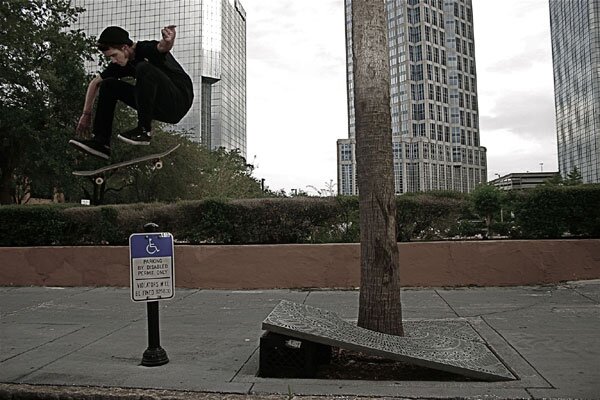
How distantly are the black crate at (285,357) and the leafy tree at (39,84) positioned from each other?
5.27 m

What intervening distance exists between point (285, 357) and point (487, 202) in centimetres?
693

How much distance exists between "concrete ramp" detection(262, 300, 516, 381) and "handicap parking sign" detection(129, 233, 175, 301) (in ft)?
3.71

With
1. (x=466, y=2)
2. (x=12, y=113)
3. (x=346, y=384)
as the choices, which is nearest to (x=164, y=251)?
(x=346, y=384)

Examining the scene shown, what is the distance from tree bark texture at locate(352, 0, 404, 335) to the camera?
5.94 metres

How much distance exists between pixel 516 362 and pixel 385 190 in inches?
85.4

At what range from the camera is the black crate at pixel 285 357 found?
207 inches

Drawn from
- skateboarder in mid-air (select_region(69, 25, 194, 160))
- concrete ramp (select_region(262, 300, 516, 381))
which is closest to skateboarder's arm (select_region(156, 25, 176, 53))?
skateboarder in mid-air (select_region(69, 25, 194, 160))

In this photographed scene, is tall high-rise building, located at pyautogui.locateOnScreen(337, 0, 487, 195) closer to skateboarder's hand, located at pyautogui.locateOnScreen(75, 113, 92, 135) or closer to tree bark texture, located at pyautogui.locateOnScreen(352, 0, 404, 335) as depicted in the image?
tree bark texture, located at pyautogui.locateOnScreen(352, 0, 404, 335)

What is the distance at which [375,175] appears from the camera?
238 inches

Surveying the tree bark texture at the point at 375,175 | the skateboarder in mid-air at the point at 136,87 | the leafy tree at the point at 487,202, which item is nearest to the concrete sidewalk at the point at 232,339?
the tree bark texture at the point at 375,175

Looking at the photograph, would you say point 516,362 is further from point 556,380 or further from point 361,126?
point 361,126

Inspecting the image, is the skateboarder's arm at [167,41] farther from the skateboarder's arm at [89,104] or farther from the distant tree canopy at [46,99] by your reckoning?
the distant tree canopy at [46,99]

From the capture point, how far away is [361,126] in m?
6.17

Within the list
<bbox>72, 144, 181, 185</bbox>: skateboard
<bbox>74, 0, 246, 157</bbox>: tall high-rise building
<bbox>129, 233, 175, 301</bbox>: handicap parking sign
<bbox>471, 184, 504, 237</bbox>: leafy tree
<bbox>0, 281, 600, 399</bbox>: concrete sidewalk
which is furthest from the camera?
<bbox>471, 184, 504, 237</bbox>: leafy tree
